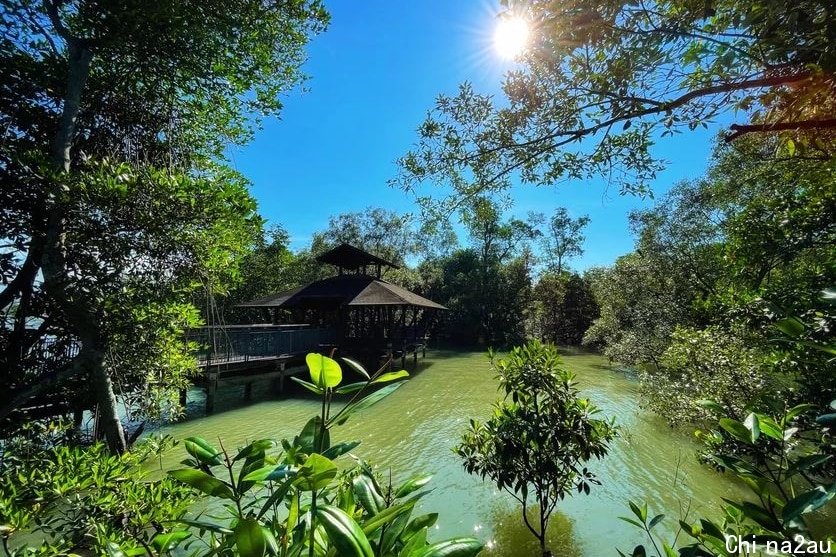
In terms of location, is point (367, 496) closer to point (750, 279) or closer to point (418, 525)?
point (418, 525)

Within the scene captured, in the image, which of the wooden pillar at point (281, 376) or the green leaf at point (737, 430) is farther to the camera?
the wooden pillar at point (281, 376)

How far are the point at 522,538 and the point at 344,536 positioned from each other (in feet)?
19.1

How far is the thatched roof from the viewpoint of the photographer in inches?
673

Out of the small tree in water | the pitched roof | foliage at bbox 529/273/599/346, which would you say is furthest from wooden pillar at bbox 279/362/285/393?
foliage at bbox 529/273/599/346

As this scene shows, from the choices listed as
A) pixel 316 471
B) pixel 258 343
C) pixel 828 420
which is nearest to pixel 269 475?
pixel 316 471

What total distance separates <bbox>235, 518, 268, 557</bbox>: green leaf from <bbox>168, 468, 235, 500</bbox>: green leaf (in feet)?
0.66

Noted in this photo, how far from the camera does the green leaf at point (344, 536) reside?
777mm

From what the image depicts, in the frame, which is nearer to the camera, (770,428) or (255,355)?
(770,428)

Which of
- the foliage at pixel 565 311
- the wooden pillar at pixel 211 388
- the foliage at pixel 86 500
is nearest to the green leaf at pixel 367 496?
the foliage at pixel 86 500

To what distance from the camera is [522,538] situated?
530cm

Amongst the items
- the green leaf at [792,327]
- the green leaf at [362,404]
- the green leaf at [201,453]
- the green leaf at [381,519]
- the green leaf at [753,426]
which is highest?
the green leaf at [792,327]

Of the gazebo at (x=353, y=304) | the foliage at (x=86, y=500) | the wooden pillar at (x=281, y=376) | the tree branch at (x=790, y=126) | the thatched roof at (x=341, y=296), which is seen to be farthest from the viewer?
the gazebo at (x=353, y=304)

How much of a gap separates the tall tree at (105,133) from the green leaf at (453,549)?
12.1 feet

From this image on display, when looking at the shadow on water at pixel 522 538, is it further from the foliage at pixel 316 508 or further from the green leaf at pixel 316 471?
the green leaf at pixel 316 471
